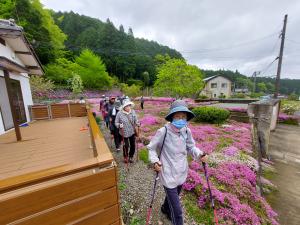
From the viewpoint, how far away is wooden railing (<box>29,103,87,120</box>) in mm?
9440

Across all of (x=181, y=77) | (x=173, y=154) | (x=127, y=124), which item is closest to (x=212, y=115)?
(x=181, y=77)

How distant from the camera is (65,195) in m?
1.53

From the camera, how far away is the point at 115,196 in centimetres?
187

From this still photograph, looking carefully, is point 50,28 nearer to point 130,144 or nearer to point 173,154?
point 130,144

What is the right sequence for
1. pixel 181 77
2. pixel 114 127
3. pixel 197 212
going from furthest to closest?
pixel 181 77 → pixel 114 127 → pixel 197 212

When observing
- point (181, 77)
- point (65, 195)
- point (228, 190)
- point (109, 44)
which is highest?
point (109, 44)

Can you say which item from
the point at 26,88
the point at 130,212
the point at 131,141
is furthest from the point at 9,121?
the point at 130,212

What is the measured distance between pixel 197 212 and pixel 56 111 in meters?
10.4

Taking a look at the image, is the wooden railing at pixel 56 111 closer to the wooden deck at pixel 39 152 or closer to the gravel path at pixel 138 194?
the wooden deck at pixel 39 152

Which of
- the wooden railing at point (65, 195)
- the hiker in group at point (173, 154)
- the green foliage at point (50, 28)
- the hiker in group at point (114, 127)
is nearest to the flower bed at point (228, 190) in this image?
the hiker in group at point (114, 127)

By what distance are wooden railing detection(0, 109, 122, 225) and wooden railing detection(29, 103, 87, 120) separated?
9830 millimetres

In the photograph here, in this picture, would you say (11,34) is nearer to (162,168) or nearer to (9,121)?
(9,121)

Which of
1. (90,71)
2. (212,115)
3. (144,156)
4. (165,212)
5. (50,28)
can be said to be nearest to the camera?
(165,212)

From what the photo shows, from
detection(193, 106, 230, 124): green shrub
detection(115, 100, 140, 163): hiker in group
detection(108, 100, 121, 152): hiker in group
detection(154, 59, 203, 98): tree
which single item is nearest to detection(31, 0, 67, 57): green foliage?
detection(154, 59, 203, 98): tree
